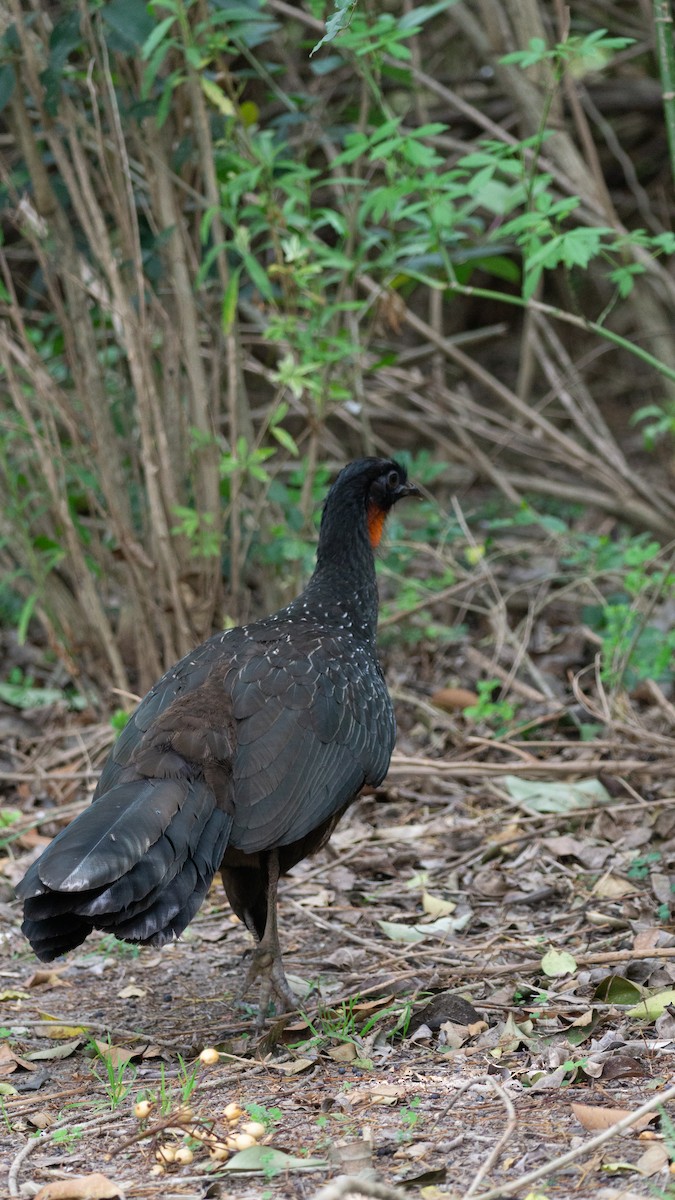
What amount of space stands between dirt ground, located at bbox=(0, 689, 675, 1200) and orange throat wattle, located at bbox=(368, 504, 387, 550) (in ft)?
3.21

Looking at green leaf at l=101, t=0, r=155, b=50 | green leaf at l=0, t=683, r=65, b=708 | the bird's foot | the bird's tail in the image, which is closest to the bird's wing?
the bird's tail

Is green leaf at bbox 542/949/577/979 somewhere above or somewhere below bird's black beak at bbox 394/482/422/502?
below

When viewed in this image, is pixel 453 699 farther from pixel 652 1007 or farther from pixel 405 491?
pixel 652 1007

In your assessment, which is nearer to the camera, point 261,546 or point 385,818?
point 385,818

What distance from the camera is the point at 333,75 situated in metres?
7.49

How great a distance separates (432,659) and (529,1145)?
4.14 meters

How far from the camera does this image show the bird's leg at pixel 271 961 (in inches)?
144

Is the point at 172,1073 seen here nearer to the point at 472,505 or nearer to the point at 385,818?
the point at 385,818

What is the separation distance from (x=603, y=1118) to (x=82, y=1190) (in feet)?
3.37

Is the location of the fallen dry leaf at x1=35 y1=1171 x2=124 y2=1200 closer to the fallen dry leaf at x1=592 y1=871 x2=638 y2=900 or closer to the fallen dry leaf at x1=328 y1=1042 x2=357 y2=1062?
the fallen dry leaf at x1=328 y1=1042 x2=357 y2=1062

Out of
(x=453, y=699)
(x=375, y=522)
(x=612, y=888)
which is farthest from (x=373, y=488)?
(x=453, y=699)

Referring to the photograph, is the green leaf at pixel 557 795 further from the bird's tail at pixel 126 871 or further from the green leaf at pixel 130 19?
the green leaf at pixel 130 19

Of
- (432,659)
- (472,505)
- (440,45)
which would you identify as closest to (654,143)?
(440,45)

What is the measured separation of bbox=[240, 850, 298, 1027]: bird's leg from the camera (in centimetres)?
365
